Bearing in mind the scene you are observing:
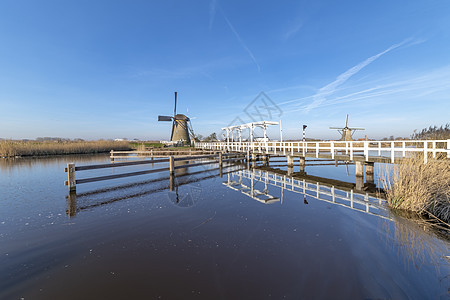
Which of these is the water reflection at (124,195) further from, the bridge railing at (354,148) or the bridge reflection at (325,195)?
the bridge railing at (354,148)

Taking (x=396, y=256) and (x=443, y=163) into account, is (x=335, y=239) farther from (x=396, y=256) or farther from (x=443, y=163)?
(x=443, y=163)

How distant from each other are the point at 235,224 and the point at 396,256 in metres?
3.44

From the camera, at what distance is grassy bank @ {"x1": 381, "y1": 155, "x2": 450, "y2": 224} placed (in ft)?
19.6

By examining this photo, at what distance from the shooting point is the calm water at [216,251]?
119 inches

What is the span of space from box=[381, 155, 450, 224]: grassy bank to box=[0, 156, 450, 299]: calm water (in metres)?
0.75

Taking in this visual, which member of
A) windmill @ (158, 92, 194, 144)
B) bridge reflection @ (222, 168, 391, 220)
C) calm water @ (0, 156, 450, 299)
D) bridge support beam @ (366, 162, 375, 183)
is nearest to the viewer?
calm water @ (0, 156, 450, 299)

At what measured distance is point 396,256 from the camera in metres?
3.90

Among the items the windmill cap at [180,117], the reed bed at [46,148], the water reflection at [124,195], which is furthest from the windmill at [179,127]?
the water reflection at [124,195]

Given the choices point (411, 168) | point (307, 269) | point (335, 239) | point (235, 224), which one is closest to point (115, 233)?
point (235, 224)

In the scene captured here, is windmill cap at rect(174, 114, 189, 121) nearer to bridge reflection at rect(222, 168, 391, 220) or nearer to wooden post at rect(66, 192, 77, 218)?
bridge reflection at rect(222, 168, 391, 220)

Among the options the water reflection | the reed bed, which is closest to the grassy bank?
the water reflection

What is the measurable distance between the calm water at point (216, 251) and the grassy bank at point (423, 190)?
75 cm

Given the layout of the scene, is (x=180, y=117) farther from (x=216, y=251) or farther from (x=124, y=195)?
(x=216, y=251)

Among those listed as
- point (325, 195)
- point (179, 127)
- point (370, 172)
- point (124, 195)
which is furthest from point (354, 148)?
point (179, 127)
